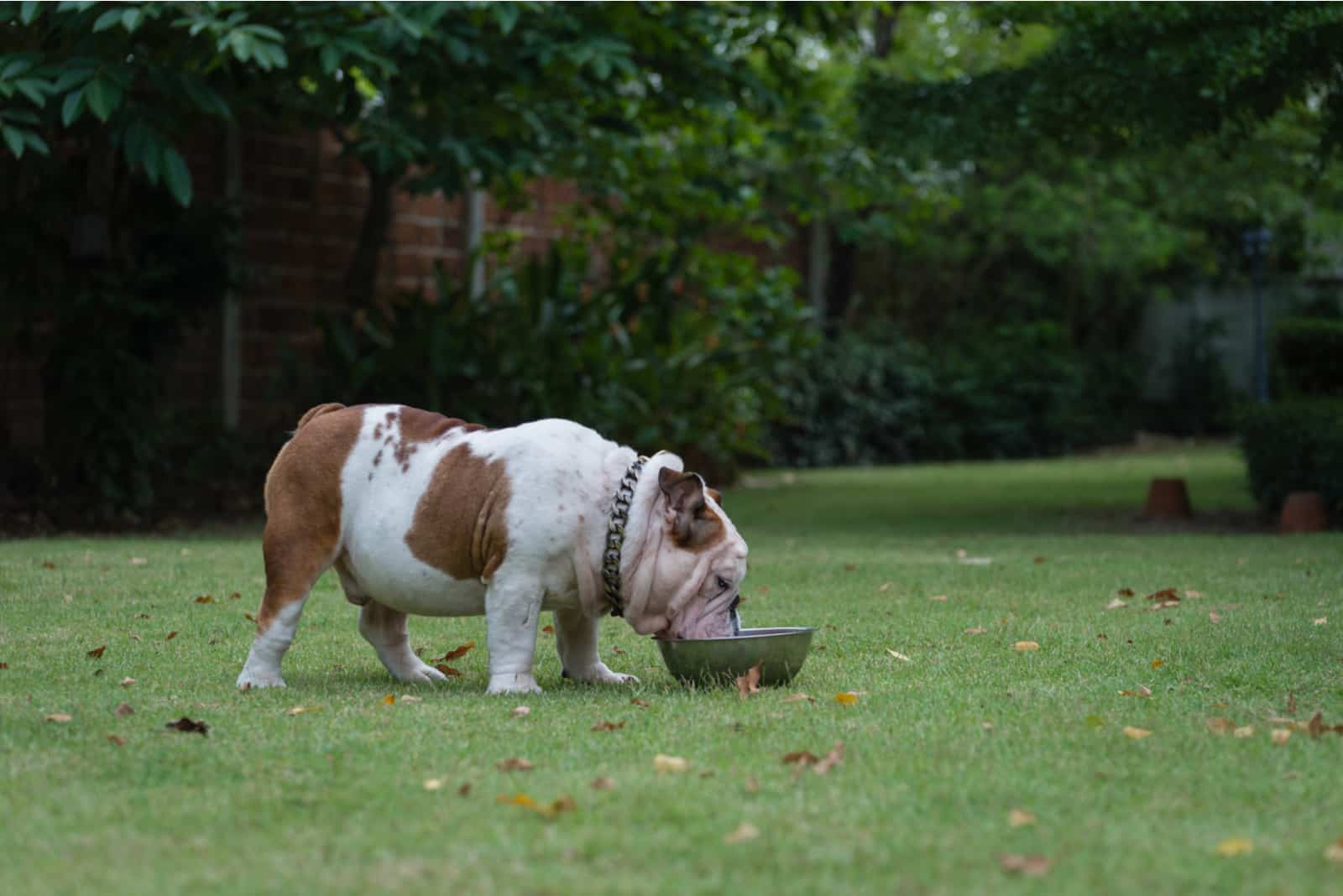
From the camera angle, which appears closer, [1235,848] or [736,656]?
[1235,848]

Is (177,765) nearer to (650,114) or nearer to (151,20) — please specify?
(151,20)

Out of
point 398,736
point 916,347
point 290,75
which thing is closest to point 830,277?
point 916,347

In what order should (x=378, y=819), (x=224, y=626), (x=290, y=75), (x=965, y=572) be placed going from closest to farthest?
(x=378, y=819), (x=224, y=626), (x=965, y=572), (x=290, y=75)

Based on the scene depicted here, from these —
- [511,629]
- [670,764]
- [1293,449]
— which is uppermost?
[1293,449]

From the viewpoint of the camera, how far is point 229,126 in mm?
14789

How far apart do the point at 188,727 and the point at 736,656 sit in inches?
69.9

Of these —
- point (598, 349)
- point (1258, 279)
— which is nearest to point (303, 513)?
point (598, 349)

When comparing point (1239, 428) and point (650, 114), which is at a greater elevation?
point (650, 114)

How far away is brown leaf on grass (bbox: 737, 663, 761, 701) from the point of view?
5320mm

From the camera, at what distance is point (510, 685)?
17.8 ft

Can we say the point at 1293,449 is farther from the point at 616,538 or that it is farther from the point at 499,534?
the point at 499,534

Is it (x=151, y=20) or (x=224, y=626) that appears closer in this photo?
(x=224, y=626)

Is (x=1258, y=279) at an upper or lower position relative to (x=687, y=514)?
upper

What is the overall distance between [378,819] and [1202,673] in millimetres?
3352
